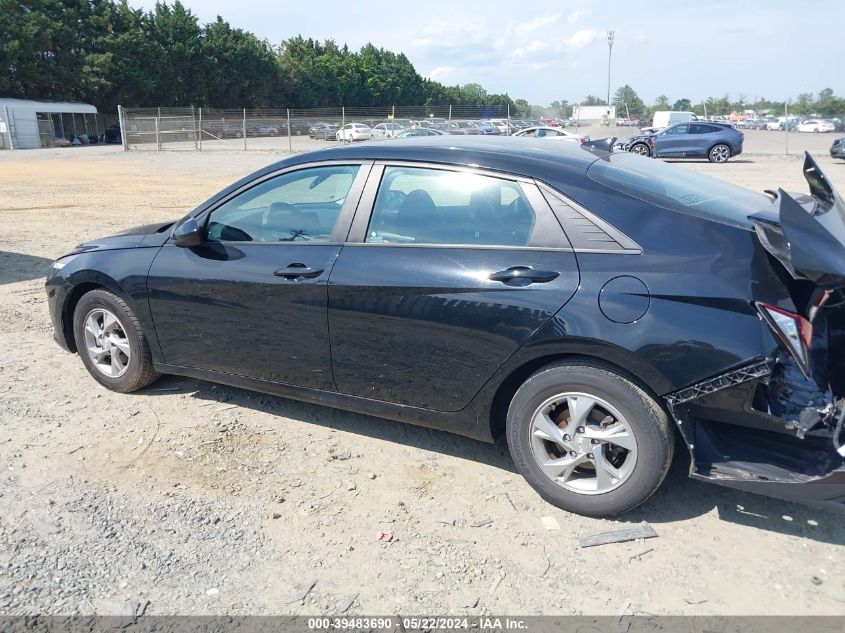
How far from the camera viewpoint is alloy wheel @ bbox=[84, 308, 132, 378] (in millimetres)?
4656

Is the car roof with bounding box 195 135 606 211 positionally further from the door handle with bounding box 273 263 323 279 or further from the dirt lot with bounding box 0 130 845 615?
the dirt lot with bounding box 0 130 845 615

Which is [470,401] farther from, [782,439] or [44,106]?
[44,106]

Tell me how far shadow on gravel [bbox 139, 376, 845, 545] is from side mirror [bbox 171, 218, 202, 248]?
3.76ft

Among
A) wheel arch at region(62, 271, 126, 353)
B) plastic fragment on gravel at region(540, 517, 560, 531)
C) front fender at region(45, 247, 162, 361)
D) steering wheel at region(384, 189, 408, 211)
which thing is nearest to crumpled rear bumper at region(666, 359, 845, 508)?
plastic fragment on gravel at region(540, 517, 560, 531)

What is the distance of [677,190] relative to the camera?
11.6ft

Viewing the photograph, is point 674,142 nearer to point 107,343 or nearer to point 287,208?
point 287,208

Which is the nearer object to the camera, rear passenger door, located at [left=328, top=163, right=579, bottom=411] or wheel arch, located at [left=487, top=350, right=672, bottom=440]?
wheel arch, located at [left=487, top=350, right=672, bottom=440]

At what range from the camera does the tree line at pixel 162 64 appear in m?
53.2

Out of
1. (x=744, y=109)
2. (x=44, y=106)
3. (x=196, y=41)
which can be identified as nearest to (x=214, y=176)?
(x=44, y=106)

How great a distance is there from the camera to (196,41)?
66.6m

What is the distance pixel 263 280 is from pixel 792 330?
8.74 feet

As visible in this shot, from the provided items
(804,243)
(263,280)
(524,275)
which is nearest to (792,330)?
(804,243)

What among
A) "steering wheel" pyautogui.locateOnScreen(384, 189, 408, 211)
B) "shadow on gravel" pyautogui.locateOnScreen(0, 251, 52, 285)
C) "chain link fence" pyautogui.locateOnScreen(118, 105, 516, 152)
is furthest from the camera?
"chain link fence" pyautogui.locateOnScreen(118, 105, 516, 152)

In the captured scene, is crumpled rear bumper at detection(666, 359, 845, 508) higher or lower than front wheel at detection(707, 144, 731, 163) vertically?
lower
